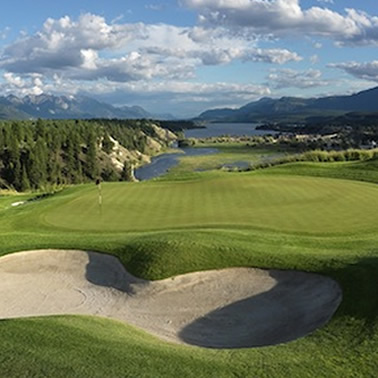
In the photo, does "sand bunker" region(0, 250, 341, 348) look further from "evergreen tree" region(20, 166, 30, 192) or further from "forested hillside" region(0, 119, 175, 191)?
"forested hillside" region(0, 119, 175, 191)

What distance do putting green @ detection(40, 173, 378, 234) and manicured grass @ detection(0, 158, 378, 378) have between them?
0.07 metres

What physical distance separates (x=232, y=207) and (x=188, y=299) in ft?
39.3

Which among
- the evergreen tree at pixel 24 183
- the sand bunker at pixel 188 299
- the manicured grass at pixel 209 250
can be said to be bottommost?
the evergreen tree at pixel 24 183

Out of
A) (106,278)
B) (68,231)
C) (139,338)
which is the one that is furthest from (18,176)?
(139,338)

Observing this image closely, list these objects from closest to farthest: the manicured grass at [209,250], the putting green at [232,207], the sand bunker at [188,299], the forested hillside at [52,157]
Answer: the manicured grass at [209,250], the sand bunker at [188,299], the putting green at [232,207], the forested hillside at [52,157]

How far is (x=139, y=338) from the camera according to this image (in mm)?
11953

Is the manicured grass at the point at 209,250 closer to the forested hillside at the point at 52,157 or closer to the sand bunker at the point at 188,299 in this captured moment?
the sand bunker at the point at 188,299

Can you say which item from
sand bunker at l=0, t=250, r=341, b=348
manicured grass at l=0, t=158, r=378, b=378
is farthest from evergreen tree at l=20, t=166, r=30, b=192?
sand bunker at l=0, t=250, r=341, b=348

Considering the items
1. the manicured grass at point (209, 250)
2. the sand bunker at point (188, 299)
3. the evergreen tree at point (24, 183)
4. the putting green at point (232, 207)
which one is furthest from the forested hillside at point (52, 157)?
the sand bunker at point (188, 299)

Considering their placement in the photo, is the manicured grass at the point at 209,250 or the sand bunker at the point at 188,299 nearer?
the manicured grass at the point at 209,250

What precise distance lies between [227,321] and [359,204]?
14541 millimetres

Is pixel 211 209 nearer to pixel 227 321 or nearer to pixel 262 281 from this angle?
pixel 262 281

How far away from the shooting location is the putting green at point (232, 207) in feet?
76.6

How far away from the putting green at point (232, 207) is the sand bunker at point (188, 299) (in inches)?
217
